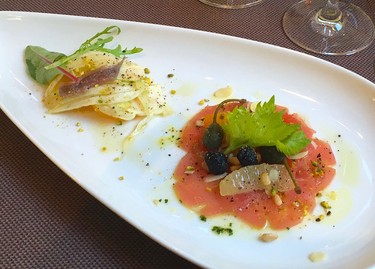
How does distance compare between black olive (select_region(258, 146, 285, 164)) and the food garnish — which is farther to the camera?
the food garnish

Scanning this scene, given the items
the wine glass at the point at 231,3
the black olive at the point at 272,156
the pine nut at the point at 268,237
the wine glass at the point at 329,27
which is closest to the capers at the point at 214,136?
the black olive at the point at 272,156

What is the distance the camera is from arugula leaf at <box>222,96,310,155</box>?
4.18 ft

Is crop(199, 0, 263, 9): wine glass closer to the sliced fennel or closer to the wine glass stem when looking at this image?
the wine glass stem

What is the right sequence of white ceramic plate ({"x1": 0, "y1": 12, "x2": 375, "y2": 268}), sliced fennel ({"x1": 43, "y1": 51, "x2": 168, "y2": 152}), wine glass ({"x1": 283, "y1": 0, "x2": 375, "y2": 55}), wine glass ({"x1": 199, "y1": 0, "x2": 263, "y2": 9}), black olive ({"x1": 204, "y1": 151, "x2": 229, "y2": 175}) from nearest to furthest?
white ceramic plate ({"x1": 0, "y1": 12, "x2": 375, "y2": 268}) < black olive ({"x1": 204, "y1": 151, "x2": 229, "y2": 175}) < sliced fennel ({"x1": 43, "y1": 51, "x2": 168, "y2": 152}) < wine glass ({"x1": 283, "y1": 0, "x2": 375, "y2": 55}) < wine glass ({"x1": 199, "y1": 0, "x2": 263, "y2": 9})

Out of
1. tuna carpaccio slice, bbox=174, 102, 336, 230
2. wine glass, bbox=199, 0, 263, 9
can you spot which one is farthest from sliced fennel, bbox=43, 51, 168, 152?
wine glass, bbox=199, 0, 263, 9

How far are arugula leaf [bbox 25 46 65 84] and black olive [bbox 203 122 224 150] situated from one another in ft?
1.65

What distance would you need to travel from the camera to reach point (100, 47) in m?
1.55

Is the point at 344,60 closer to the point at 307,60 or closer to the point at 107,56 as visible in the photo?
the point at 307,60

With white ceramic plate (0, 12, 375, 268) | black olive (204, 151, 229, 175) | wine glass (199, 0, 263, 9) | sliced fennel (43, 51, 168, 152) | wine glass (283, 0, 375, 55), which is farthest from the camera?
wine glass (199, 0, 263, 9)

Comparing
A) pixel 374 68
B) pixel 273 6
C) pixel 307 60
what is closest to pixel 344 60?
pixel 374 68

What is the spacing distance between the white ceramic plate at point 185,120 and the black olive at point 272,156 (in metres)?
0.15

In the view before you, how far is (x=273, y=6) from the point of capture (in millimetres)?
1944

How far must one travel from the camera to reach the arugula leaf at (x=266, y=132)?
4.18 ft

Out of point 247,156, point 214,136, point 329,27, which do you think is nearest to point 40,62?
point 214,136
